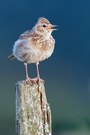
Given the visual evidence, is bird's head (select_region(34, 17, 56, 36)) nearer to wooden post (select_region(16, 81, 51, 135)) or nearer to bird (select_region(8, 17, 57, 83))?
bird (select_region(8, 17, 57, 83))

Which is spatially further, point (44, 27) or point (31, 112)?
point (44, 27)

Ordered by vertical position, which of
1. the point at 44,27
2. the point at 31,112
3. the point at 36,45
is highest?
the point at 44,27

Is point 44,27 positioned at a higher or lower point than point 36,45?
higher

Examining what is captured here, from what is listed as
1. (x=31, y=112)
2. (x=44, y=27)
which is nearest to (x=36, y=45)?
(x=44, y=27)

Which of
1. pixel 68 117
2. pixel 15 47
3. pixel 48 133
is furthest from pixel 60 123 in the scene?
pixel 48 133

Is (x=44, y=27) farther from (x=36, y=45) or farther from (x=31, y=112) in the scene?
(x=31, y=112)

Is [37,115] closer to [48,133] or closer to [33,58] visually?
[48,133]

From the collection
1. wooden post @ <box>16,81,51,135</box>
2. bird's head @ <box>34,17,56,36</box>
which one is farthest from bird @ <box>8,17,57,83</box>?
wooden post @ <box>16,81,51,135</box>
